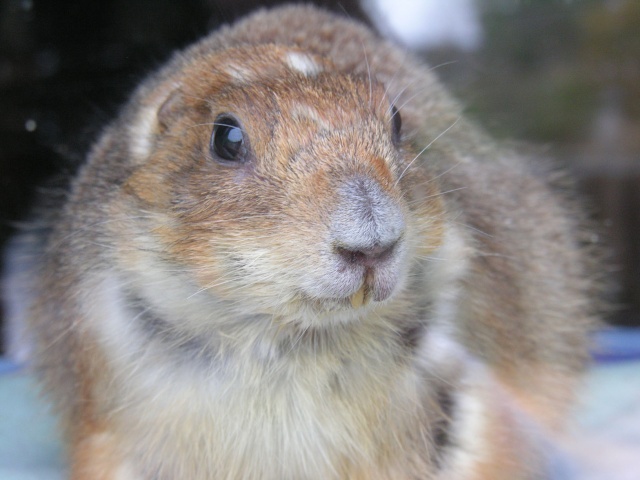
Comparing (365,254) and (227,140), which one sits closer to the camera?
(365,254)

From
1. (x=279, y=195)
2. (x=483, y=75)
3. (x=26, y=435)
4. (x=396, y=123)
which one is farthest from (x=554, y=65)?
(x=26, y=435)

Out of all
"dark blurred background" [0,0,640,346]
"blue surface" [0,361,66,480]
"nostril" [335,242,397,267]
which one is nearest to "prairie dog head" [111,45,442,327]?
"nostril" [335,242,397,267]

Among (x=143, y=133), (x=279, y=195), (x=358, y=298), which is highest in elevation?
(x=143, y=133)

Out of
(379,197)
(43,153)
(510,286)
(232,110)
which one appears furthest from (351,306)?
(43,153)

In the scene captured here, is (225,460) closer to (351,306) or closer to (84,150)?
(351,306)

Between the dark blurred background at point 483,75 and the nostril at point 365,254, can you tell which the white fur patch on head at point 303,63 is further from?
the dark blurred background at point 483,75

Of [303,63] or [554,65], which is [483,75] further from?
[303,63]

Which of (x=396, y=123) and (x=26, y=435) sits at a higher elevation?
(x=396, y=123)

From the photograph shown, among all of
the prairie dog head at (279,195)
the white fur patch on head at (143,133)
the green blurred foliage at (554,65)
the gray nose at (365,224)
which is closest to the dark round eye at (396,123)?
the prairie dog head at (279,195)
